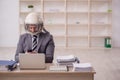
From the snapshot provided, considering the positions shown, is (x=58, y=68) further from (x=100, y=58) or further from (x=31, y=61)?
(x=100, y=58)

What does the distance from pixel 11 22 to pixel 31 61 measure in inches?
237

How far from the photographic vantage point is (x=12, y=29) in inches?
342

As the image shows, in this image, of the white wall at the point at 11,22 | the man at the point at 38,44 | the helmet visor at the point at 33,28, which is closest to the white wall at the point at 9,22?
the white wall at the point at 11,22

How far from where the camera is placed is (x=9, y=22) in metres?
8.64

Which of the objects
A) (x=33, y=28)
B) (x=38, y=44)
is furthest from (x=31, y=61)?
(x=38, y=44)

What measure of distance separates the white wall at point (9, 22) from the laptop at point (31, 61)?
595 centimetres

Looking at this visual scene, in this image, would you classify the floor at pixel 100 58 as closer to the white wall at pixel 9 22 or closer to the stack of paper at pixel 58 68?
the white wall at pixel 9 22

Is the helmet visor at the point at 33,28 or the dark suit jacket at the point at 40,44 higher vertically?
the helmet visor at the point at 33,28

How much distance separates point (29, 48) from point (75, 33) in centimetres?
A: 532

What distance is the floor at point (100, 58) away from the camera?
213 inches

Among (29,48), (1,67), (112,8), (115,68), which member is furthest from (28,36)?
(112,8)

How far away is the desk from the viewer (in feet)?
9.15

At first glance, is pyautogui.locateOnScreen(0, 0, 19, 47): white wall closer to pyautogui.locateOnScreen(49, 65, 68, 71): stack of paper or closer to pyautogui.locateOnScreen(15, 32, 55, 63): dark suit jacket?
pyautogui.locateOnScreen(15, 32, 55, 63): dark suit jacket

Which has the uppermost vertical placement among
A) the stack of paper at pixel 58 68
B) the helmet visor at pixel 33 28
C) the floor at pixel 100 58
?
the helmet visor at pixel 33 28
